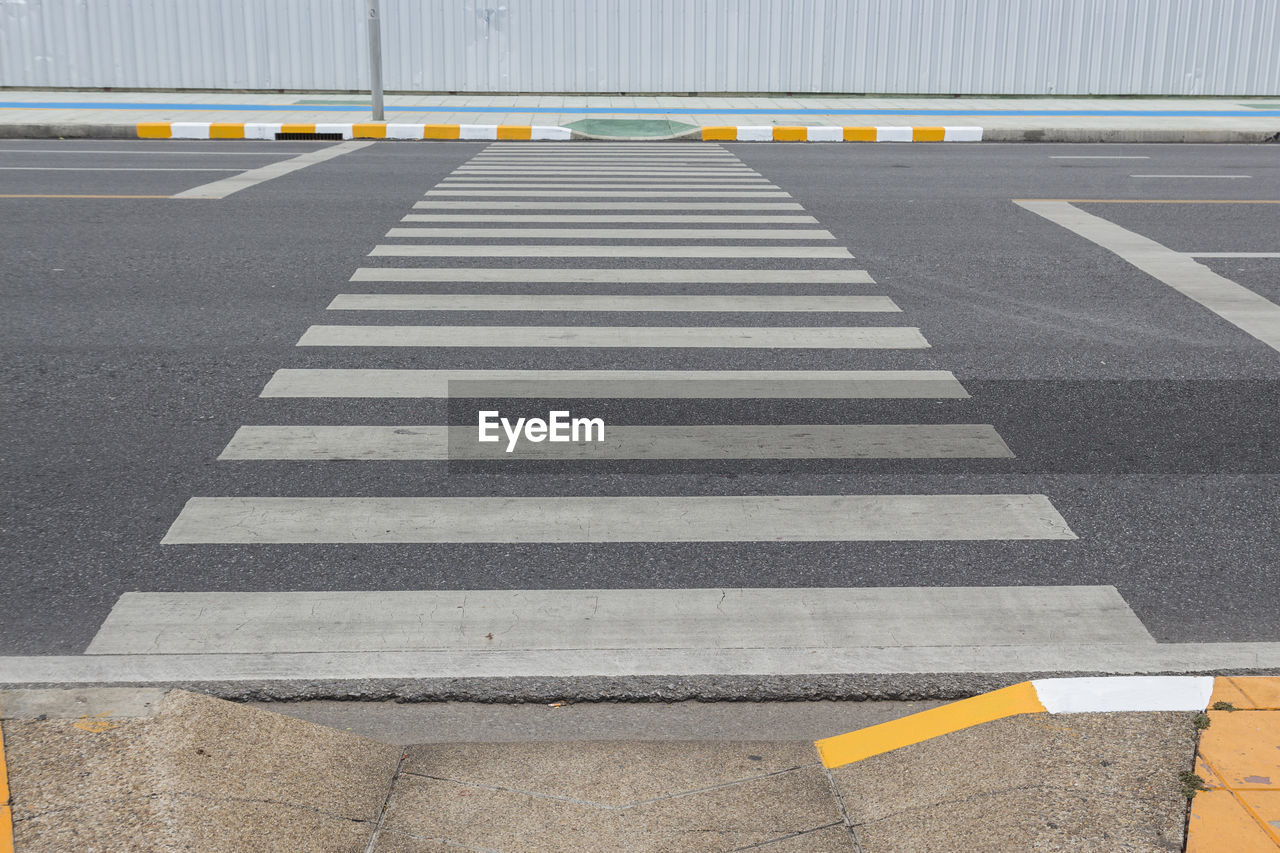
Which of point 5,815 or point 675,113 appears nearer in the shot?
point 5,815

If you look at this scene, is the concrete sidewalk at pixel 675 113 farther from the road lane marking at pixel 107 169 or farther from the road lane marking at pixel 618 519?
the road lane marking at pixel 618 519

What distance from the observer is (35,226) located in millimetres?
10219

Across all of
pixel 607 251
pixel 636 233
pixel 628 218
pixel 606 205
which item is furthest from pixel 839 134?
pixel 607 251

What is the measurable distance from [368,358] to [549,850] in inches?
168

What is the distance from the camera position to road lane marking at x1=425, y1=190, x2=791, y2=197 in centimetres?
1220

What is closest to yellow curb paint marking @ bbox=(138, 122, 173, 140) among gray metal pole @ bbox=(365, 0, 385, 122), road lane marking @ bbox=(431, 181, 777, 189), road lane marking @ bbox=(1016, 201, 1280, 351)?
gray metal pole @ bbox=(365, 0, 385, 122)

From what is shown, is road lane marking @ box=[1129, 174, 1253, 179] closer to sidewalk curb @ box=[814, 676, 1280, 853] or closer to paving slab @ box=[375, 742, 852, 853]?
sidewalk curb @ box=[814, 676, 1280, 853]

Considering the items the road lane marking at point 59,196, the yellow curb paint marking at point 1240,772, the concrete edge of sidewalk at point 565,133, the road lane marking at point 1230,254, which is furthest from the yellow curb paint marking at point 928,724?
the concrete edge of sidewalk at point 565,133

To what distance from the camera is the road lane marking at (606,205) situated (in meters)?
11.4

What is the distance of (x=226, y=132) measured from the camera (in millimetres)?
17625

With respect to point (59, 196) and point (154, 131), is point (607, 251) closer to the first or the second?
point (59, 196)

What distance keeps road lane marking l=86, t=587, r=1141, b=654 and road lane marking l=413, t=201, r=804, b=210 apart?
25.4ft

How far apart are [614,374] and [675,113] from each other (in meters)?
15.3

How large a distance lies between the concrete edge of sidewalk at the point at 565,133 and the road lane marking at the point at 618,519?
13.8 m
